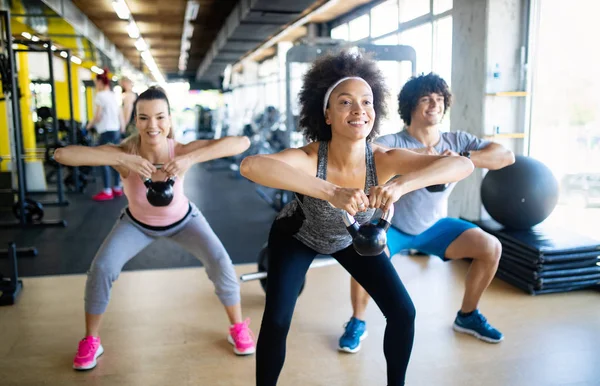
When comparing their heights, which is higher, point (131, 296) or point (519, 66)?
point (519, 66)

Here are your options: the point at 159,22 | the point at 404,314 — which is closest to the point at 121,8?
the point at 159,22

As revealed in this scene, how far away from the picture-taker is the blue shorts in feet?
7.30

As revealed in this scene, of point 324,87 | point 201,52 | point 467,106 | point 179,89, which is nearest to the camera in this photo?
point 324,87

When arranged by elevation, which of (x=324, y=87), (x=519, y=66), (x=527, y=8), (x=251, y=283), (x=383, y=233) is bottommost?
(x=251, y=283)

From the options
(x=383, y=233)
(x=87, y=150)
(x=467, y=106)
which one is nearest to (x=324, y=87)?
(x=383, y=233)

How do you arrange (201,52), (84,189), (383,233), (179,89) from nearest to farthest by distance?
(383,233) → (84,189) → (201,52) → (179,89)

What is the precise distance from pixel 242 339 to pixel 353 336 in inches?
18.4

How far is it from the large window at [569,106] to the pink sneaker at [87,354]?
291 centimetres

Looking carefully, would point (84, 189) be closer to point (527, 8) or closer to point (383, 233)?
point (527, 8)

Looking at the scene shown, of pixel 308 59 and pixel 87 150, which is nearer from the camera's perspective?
pixel 87 150

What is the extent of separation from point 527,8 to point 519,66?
15.1 inches

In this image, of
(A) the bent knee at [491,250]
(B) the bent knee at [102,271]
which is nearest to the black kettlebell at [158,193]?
(B) the bent knee at [102,271]

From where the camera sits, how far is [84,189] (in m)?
6.62

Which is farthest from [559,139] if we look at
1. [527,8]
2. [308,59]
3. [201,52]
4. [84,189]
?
[201,52]
